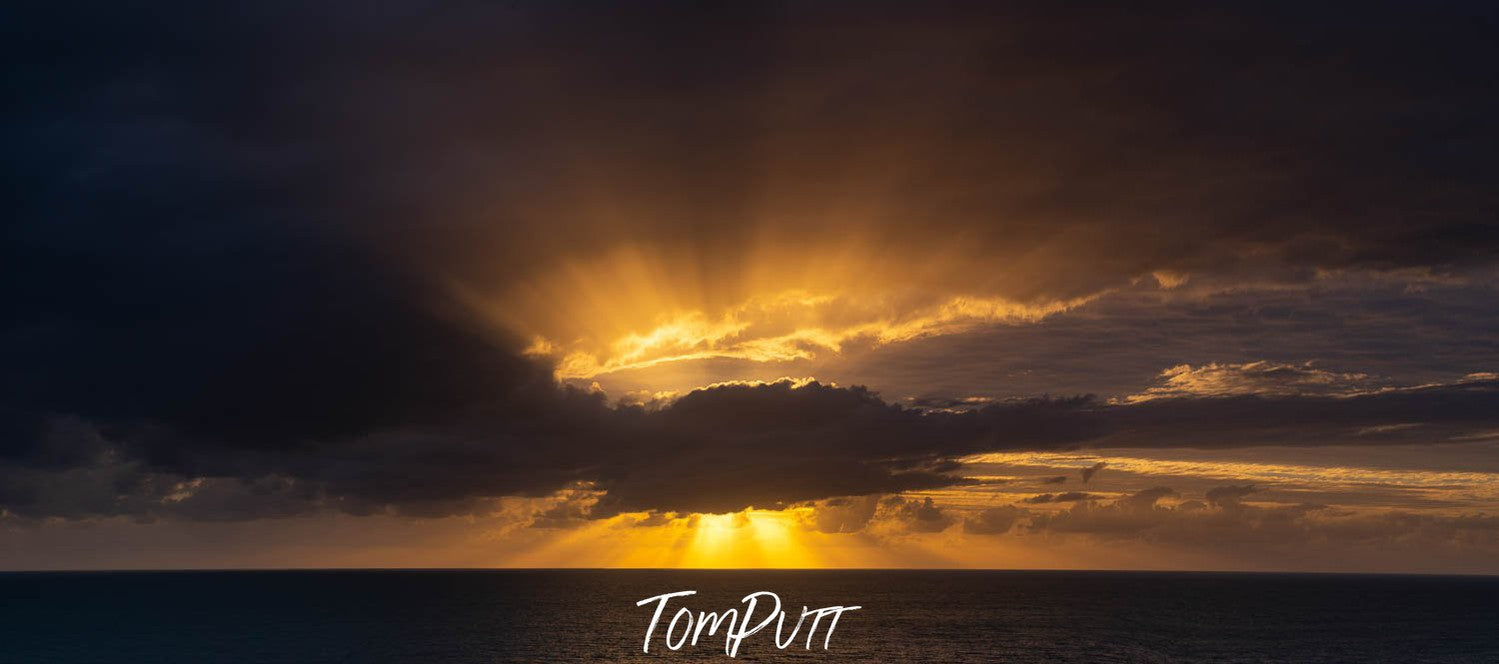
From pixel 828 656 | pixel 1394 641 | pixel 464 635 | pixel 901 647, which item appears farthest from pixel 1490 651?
pixel 464 635

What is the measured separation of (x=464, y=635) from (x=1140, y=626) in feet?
373

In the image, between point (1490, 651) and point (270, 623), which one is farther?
point (270, 623)

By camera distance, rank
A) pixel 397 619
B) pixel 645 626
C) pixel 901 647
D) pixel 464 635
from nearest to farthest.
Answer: pixel 901 647
pixel 464 635
pixel 645 626
pixel 397 619

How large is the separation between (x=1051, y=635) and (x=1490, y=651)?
2263 inches

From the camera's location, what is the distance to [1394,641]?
493ft

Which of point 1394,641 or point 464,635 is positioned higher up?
point 464,635

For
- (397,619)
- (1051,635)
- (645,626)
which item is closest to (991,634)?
(1051,635)

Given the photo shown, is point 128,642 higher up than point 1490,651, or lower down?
higher up

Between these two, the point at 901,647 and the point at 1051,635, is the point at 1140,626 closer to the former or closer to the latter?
the point at 1051,635

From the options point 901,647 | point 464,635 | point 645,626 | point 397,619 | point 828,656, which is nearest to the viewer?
point 828,656

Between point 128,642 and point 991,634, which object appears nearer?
point 128,642

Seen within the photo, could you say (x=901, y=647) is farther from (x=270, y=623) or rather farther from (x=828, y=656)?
(x=270, y=623)

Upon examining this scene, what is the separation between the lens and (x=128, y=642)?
146250 millimetres

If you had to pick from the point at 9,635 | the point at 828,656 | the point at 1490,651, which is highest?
the point at 9,635
